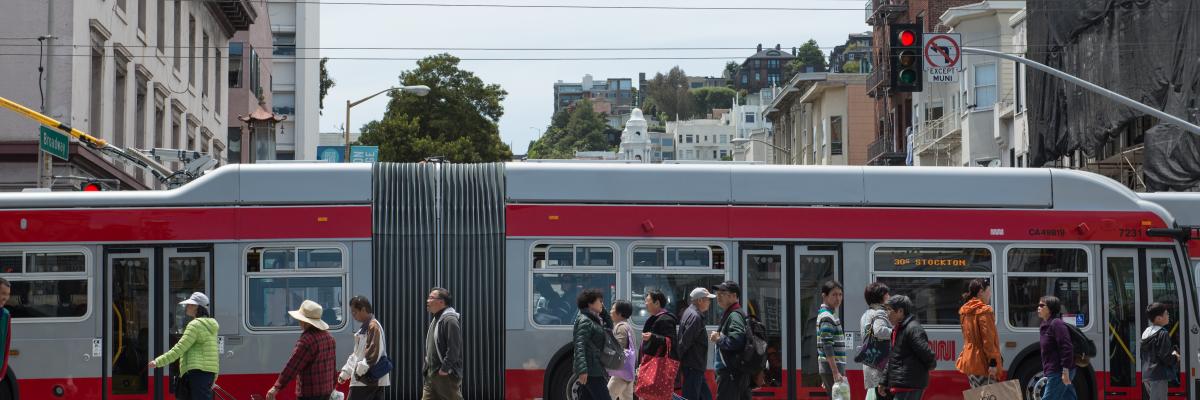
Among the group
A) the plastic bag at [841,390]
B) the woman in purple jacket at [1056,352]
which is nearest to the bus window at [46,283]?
the plastic bag at [841,390]

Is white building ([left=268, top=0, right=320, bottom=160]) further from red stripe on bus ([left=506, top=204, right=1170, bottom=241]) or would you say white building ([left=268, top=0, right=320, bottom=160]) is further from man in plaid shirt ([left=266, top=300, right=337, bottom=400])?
man in plaid shirt ([left=266, top=300, right=337, bottom=400])

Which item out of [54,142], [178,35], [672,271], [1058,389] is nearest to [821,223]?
[672,271]

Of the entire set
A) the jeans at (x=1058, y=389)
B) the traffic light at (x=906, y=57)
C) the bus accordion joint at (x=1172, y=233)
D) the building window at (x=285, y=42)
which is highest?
the building window at (x=285, y=42)

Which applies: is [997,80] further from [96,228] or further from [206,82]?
[96,228]

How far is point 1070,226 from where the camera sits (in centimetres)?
1809

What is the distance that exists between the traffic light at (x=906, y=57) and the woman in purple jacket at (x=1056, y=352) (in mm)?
7661

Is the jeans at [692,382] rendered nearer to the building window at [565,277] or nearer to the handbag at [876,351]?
the handbag at [876,351]

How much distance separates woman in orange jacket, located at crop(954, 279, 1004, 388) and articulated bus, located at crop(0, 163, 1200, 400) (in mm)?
2740

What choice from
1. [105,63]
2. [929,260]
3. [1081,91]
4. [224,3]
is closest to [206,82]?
[224,3]

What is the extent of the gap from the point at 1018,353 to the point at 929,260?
4.94 feet

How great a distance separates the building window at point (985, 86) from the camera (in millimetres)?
48344

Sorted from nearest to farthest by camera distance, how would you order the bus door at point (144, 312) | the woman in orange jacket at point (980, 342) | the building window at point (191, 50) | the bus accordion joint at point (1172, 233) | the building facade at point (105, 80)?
1. the woman in orange jacket at point (980, 342)
2. the bus door at point (144, 312)
3. the bus accordion joint at point (1172, 233)
4. the building facade at point (105, 80)
5. the building window at point (191, 50)

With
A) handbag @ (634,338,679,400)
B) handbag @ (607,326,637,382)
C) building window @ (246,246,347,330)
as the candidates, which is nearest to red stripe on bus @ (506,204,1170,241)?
building window @ (246,246,347,330)

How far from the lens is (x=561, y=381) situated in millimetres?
17312
